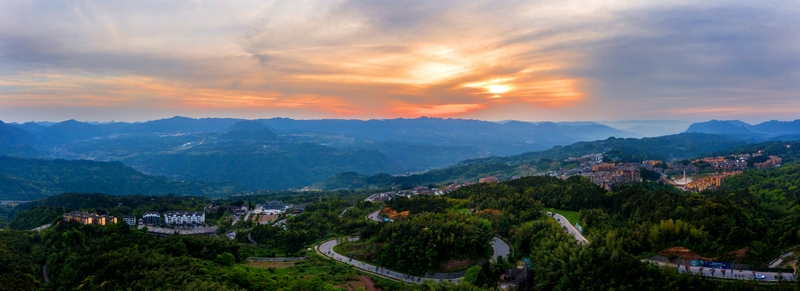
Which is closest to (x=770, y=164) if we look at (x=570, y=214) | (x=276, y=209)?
(x=570, y=214)

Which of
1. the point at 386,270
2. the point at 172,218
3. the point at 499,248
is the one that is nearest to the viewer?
the point at 386,270

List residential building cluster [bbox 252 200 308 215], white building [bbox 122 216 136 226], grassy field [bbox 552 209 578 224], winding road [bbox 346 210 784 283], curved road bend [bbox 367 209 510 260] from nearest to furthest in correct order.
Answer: winding road [bbox 346 210 784 283], curved road bend [bbox 367 209 510 260], grassy field [bbox 552 209 578 224], white building [bbox 122 216 136 226], residential building cluster [bbox 252 200 308 215]

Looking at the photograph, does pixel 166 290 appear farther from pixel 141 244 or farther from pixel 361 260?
pixel 361 260

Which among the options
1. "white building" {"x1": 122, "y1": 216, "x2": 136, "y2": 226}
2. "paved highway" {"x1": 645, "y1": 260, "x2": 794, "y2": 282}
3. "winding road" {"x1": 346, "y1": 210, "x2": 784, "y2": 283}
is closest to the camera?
"paved highway" {"x1": 645, "y1": 260, "x2": 794, "y2": 282}

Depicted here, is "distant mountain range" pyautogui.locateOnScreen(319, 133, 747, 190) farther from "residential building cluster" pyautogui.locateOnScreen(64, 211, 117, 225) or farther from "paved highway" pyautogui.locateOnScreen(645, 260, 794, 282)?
"paved highway" pyautogui.locateOnScreen(645, 260, 794, 282)

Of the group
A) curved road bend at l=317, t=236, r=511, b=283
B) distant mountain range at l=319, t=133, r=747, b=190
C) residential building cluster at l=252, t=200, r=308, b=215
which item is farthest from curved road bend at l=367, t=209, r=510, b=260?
distant mountain range at l=319, t=133, r=747, b=190

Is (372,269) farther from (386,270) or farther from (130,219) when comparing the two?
(130,219)

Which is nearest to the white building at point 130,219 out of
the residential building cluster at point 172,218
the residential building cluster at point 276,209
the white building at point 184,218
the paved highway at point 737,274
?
the residential building cluster at point 172,218

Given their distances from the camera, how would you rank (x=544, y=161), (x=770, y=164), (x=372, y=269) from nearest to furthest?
(x=372, y=269), (x=770, y=164), (x=544, y=161)

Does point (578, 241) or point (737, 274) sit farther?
point (578, 241)
